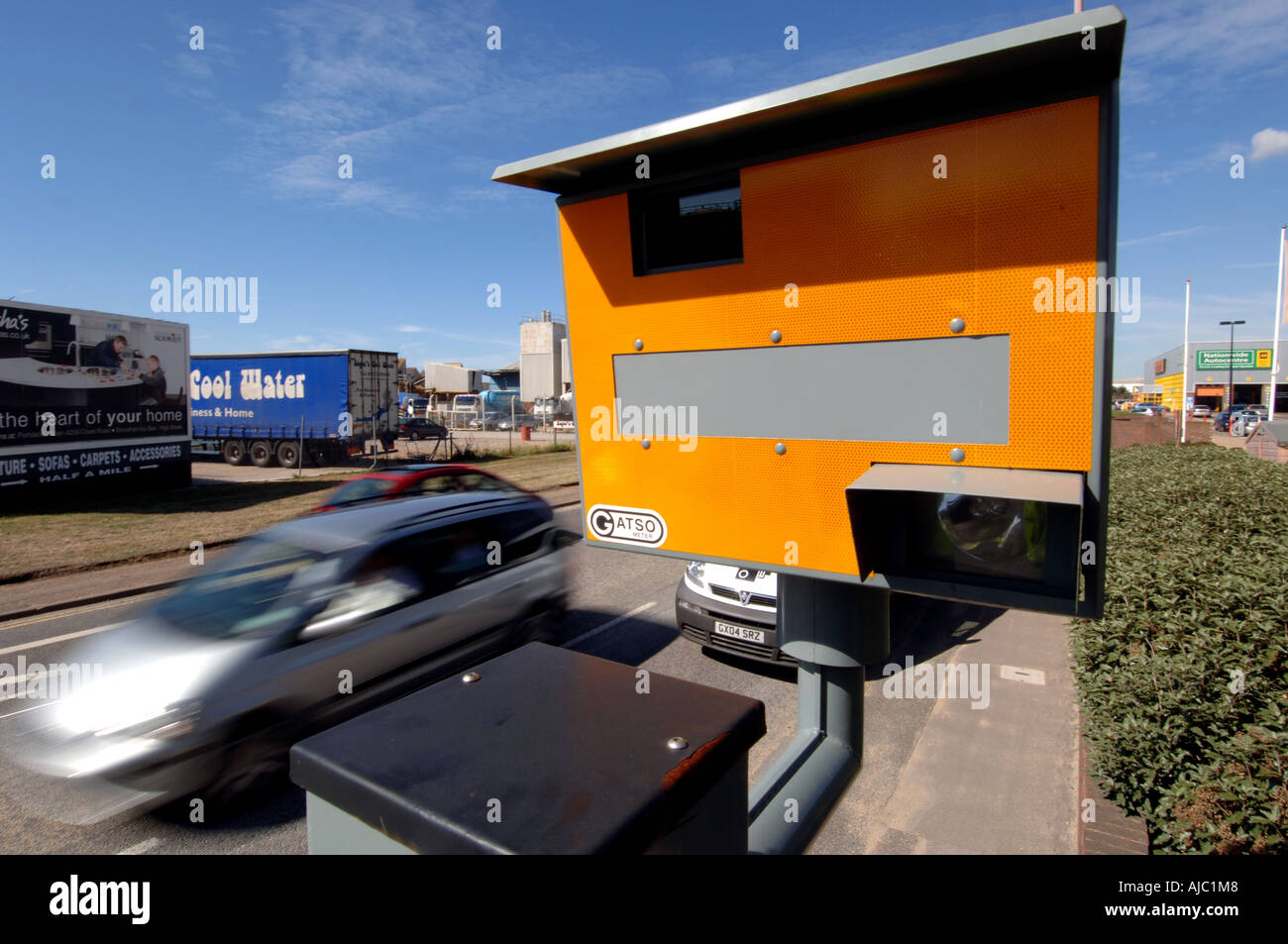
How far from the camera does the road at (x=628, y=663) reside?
4.39m

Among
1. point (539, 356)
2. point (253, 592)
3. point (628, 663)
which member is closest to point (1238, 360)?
point (539, 356)

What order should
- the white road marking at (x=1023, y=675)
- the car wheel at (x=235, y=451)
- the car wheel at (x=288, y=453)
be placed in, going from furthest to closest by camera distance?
the car wheel at (x=235, y=451), the car wheel at (x=288, y=453), the white road marking at (x=1023, y=675)

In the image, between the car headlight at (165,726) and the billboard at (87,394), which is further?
the billboard at (87,394)

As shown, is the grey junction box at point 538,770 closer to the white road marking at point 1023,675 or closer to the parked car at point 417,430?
the white road marking at point 1023,675

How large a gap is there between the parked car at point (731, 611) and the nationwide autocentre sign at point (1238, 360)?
76907mm

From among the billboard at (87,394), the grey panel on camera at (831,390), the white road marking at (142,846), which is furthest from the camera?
the billboard at (87,394)

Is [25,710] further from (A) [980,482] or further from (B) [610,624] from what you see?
(A) [980,482]

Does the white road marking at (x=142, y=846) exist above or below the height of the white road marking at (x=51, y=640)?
below

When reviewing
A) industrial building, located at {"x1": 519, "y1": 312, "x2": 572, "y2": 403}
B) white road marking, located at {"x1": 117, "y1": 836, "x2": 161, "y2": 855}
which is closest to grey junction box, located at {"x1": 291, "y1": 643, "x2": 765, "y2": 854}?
white road marking, located at {"x1": 117, "y1": 836, "x2": 161, "y2": 855}

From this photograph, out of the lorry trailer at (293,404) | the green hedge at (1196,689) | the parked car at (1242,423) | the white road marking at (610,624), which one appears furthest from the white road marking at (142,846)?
the parked car at (1242,423)

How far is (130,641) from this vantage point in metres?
5.04
